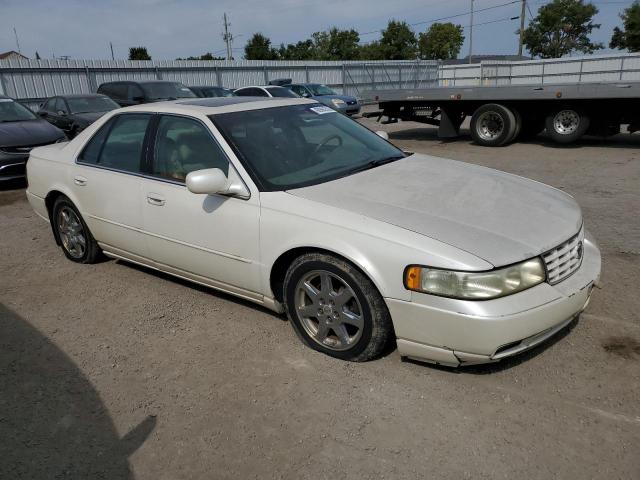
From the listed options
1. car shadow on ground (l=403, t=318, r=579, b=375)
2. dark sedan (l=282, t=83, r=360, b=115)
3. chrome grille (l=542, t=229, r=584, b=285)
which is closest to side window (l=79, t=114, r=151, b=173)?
car shadow on ground (l=403, t=318, r=579, b=375)

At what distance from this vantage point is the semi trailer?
1039 centimetres

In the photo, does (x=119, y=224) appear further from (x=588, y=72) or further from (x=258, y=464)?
(x=588, y=72)

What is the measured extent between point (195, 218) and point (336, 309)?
1202mm

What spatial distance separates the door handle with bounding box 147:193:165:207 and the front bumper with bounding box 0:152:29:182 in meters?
6.24

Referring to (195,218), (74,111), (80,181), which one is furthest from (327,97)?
(195,218)

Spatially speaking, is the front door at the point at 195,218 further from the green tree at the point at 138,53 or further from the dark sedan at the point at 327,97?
the green tree at the point at 138,53

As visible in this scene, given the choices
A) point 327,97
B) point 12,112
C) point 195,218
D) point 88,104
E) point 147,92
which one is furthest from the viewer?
point 327,97

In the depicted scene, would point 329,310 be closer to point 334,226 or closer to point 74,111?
point 334,226

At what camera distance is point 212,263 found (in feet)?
12.0

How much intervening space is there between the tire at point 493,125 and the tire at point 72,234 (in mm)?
9336

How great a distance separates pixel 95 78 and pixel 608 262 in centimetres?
2337

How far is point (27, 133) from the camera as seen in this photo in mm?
9227

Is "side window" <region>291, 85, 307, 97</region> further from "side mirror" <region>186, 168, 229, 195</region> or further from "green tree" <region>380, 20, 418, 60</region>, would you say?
"green tree" <region>380, 20, 418, 60</region>

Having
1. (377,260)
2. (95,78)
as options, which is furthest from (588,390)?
(95,78)
